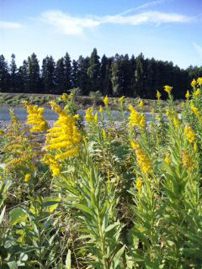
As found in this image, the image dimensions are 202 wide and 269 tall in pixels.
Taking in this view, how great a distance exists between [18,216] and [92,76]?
207ft

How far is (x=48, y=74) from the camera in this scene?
6425 cm

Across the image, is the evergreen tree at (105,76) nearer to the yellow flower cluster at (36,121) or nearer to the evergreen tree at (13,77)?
the evergreen tree at (13,77)

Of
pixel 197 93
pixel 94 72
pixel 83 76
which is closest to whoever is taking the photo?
pixel 197 93

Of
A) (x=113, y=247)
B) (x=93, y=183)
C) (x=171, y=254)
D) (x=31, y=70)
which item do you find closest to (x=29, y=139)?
(x=93, y=183)

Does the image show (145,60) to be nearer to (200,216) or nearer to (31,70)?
(31,70)

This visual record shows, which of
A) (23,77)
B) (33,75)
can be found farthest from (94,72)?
(23,77)

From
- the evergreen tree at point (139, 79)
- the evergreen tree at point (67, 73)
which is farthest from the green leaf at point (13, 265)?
the evergreen tree at point (67, 73)

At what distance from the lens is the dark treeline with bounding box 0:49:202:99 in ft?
206

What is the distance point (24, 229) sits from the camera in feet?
9.80

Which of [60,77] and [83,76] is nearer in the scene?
[60,77]

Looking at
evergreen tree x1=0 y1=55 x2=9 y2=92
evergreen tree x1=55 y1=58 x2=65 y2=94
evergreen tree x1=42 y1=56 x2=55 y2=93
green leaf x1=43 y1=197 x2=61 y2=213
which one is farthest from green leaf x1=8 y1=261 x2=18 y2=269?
evergreen tree x1=55 y1=58 x2=65 y2=94

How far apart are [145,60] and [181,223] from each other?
222ft

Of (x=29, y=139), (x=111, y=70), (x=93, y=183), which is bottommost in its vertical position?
(x=93, y=183)

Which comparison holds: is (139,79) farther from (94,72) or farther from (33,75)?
(33,75)
